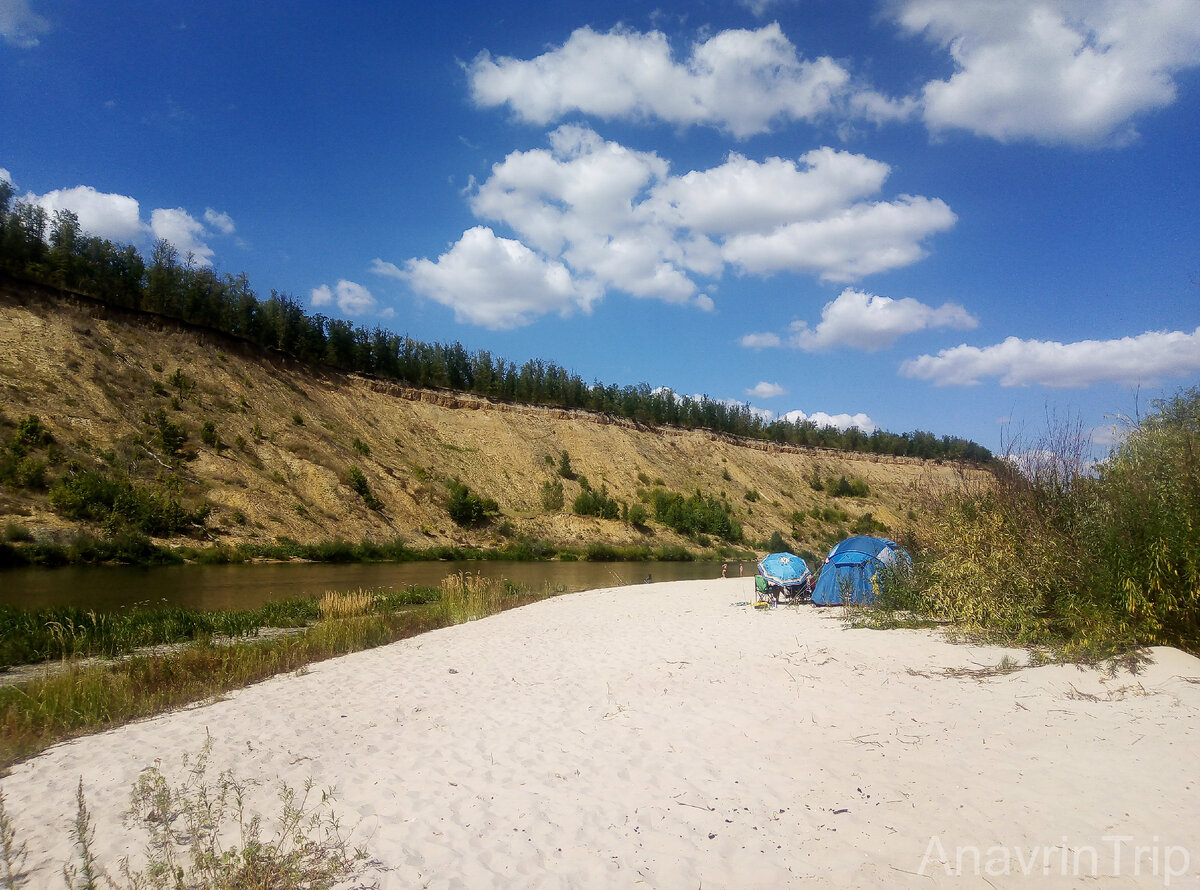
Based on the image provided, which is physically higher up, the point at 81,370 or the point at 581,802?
the point at 81,370

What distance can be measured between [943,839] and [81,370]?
42385 mm

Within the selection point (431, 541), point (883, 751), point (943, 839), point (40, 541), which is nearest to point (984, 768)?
point (883, 751)

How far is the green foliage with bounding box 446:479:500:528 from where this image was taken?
44.9 m

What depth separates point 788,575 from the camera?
1758 centimetres

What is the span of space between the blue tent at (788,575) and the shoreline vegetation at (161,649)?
24.3ft

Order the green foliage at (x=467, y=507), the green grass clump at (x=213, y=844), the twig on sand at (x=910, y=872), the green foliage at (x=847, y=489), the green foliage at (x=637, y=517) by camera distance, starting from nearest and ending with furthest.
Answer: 1. the green grass clump at (x=213, y=844)
2. the twig on sand at (x=910, y=872)
3. the green foliage at (x=467, y=507)
4. the green foliage at (x=637, y=517)
5. the green foliage at (x=847, y=489)

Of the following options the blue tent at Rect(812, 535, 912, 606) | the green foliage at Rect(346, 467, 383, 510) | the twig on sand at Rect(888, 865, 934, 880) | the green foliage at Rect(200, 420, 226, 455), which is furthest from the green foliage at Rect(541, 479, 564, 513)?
the twig on sand at Rect(888, 865, 934, 880)

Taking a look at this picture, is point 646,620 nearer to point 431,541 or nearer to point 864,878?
point 864,878

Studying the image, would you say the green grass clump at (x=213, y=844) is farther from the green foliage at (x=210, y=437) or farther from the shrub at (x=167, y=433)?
the green foliage at (x=210, y=437)

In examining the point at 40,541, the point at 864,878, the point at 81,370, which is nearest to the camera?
the point at 864,878

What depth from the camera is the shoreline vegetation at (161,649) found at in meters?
7.55

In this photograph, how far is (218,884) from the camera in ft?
12.8

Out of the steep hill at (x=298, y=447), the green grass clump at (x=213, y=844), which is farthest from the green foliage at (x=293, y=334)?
the green grass clump at (x=213, y=844)

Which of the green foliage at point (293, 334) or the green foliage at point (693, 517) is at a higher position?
the green foliage at point (293, 334)
